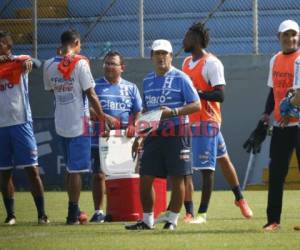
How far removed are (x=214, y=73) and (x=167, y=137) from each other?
1.54 metres

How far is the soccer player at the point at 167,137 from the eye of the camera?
1127 centimetres

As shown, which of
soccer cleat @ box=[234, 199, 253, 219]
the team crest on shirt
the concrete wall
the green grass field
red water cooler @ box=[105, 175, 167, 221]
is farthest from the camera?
the concrete wall

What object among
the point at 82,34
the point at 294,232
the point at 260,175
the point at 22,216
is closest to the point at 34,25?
the point at 82,34

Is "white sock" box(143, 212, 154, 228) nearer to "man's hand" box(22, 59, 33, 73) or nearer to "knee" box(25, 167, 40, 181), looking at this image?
"knee" box(25, 167, 40, 181)

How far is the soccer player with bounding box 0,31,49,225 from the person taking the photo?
1257cm

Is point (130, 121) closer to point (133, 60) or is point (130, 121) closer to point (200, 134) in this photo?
point (200, 134)

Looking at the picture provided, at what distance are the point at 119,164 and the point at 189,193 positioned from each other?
0.90 meters

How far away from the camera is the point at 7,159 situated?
12664mm

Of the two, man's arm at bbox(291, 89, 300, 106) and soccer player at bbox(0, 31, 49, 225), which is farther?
soccer player at bbox(0, 31, 49, 225)

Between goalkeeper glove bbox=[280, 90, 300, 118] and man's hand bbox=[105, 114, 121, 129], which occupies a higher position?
goalkeeper glove bbox=[280, 90, 300, 118]

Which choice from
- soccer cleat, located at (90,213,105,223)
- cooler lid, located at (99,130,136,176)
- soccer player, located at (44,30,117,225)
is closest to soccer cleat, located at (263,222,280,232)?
cooler lid, located at (99,130,136,176)

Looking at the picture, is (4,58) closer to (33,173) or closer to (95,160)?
(33,173)

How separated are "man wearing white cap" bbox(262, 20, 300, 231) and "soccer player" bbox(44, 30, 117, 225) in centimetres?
235

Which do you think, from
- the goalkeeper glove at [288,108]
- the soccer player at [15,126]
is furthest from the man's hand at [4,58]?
the goalkeeper glove at [288,108]
